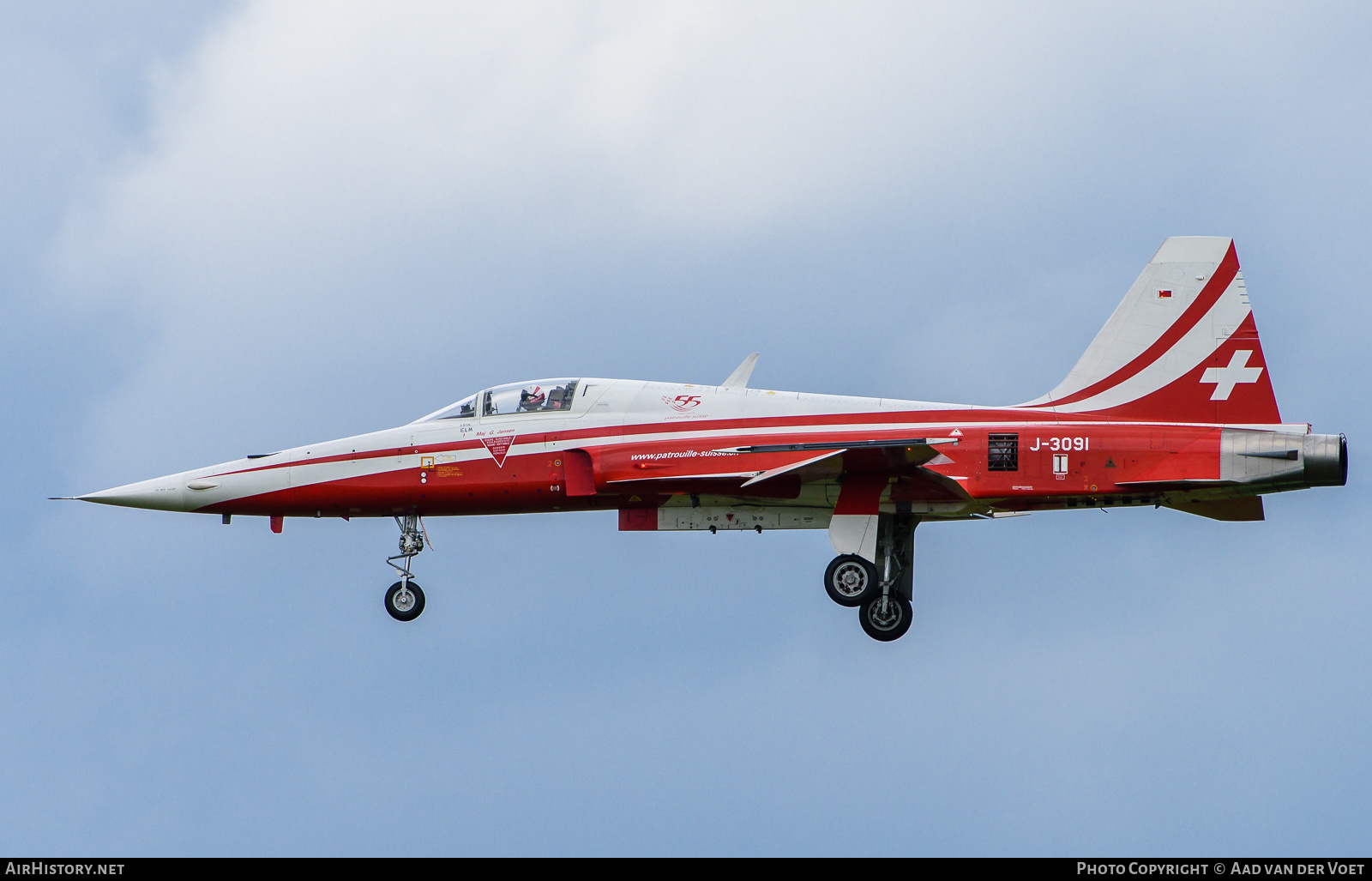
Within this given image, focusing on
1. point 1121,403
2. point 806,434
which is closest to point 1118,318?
point 1121,403

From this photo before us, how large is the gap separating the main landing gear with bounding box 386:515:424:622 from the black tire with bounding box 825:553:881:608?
597 cm

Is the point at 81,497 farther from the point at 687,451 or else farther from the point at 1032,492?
the point at 1032,492

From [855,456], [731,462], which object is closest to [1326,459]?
[855,456]

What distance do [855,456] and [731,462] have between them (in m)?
1.89

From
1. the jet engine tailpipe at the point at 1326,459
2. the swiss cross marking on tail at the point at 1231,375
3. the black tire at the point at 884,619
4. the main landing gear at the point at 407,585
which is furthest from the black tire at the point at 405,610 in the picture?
the jet engine tailpipe at the point at 1326,459

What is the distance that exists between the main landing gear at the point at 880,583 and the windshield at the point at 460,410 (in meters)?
5.64

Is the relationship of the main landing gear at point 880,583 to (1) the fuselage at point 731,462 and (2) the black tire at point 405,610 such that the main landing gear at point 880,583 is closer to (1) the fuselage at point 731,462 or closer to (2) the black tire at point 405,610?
(1) the fuselage at point 731,462

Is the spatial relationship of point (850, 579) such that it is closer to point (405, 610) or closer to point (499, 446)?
point (499, 446)

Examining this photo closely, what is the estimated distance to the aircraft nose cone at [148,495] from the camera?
80.5 feet

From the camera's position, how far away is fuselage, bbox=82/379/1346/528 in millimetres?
22469

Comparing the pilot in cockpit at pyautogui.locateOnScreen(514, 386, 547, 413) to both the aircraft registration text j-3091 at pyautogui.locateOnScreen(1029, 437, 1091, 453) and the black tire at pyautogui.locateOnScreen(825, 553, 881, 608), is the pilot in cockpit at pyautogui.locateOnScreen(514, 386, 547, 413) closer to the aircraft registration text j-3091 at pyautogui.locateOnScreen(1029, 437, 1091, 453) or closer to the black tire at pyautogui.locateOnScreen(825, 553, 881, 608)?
the black tire at pyautogui.locateOnScreen(825, 553, 881, 608)

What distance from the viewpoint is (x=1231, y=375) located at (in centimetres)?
2291

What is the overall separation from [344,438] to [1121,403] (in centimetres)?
1096

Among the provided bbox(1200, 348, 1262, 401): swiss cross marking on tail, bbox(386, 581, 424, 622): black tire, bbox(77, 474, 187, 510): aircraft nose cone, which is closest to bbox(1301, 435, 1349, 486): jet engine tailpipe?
bbox(1200, 348, 1262, 401): swiss cross marking on tail
